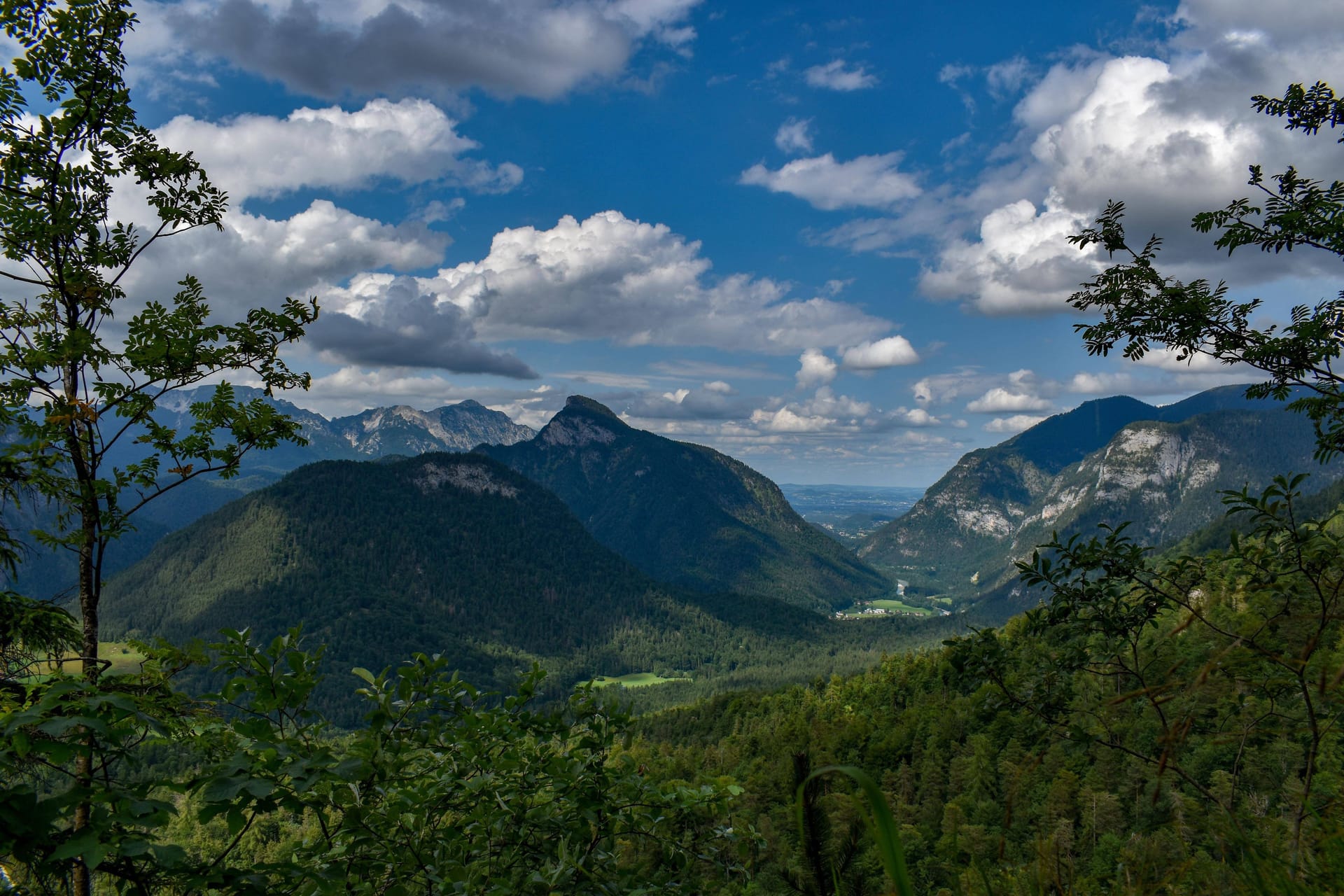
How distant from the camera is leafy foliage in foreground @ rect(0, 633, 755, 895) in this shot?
294 cm

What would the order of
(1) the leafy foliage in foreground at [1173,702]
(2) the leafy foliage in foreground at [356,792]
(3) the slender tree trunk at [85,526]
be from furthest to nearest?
(3) the slender tree trunk at [85,526] → (1) the leafy foliage in foreground at [1173,702] → (2) the leafy foliage in foreground at [356,792]

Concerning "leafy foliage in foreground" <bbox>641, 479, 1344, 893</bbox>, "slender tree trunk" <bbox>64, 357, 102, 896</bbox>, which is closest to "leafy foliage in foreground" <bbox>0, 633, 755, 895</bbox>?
"leafy foliage in foreground" <bbox>641, 479, 1344, 893</bbox>

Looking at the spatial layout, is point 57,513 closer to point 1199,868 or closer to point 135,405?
point 135,405

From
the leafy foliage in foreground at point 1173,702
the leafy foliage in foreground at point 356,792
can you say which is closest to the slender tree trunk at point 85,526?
the leafy foliage in foreground at point 356,792

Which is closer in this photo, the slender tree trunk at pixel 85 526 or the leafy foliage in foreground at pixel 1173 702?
the leafy foliage in foreground at pixel 1173 702

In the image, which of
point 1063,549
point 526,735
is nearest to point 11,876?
point 526,735

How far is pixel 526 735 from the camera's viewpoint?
5.73 m

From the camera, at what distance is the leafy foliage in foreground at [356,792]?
2.94 metres

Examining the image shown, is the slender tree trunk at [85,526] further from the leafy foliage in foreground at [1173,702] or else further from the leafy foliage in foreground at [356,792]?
the leafy foliage in foreground at [1173,702]

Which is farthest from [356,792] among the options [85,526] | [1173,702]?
[1173,702]

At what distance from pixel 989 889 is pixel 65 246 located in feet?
33.9

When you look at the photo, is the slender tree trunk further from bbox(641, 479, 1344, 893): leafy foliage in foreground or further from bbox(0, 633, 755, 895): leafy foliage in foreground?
bbox(641, 479, 1344, 893): leafy foliage in foreground

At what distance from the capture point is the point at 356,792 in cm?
380

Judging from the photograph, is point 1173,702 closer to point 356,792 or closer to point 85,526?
point 356,792
